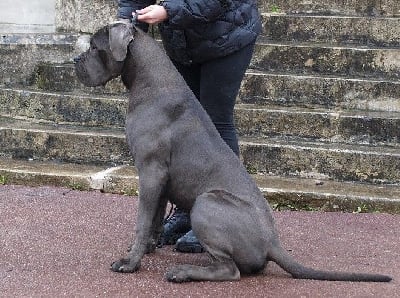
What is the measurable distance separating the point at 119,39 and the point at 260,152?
8.31 ft

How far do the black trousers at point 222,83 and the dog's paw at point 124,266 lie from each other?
112 centimetres

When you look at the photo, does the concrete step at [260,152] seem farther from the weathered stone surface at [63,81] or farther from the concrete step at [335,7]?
the concrete step at [335,7]

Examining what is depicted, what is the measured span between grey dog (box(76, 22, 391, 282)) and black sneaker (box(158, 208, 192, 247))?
506 millimetres

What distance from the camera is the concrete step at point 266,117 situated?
7.22m

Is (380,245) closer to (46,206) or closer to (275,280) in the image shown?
(275,280)

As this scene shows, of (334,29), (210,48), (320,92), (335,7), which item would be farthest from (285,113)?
(210,48)

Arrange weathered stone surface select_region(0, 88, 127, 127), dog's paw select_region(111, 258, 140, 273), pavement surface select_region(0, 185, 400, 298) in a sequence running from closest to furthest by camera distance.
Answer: pavement surface select_region(0, 185, 400, 298) < dog's paw select_region(111, 258, 140, 273) < weathered stone surface select_region(0, 88, 127, 127)

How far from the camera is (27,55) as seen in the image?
8.48 metres

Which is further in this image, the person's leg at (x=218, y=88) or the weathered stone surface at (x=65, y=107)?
the weathered stone surface at (x=65, y=107)

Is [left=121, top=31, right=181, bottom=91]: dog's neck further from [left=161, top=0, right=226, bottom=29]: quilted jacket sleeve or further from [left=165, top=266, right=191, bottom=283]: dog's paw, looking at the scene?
[left=165, top=266, right=191, bottom=283]: dog's paw

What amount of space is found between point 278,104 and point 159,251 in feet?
9.14

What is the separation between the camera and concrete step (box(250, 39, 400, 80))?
7766 millimetres

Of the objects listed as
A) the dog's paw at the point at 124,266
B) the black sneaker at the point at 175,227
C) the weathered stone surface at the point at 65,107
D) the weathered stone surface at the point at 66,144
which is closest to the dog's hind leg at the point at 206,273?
the dog's paw at the point at 124,266

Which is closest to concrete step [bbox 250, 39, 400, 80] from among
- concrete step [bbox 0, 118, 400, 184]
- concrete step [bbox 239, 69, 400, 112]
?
concrete step [bbox 239, 69, 400, 112]
